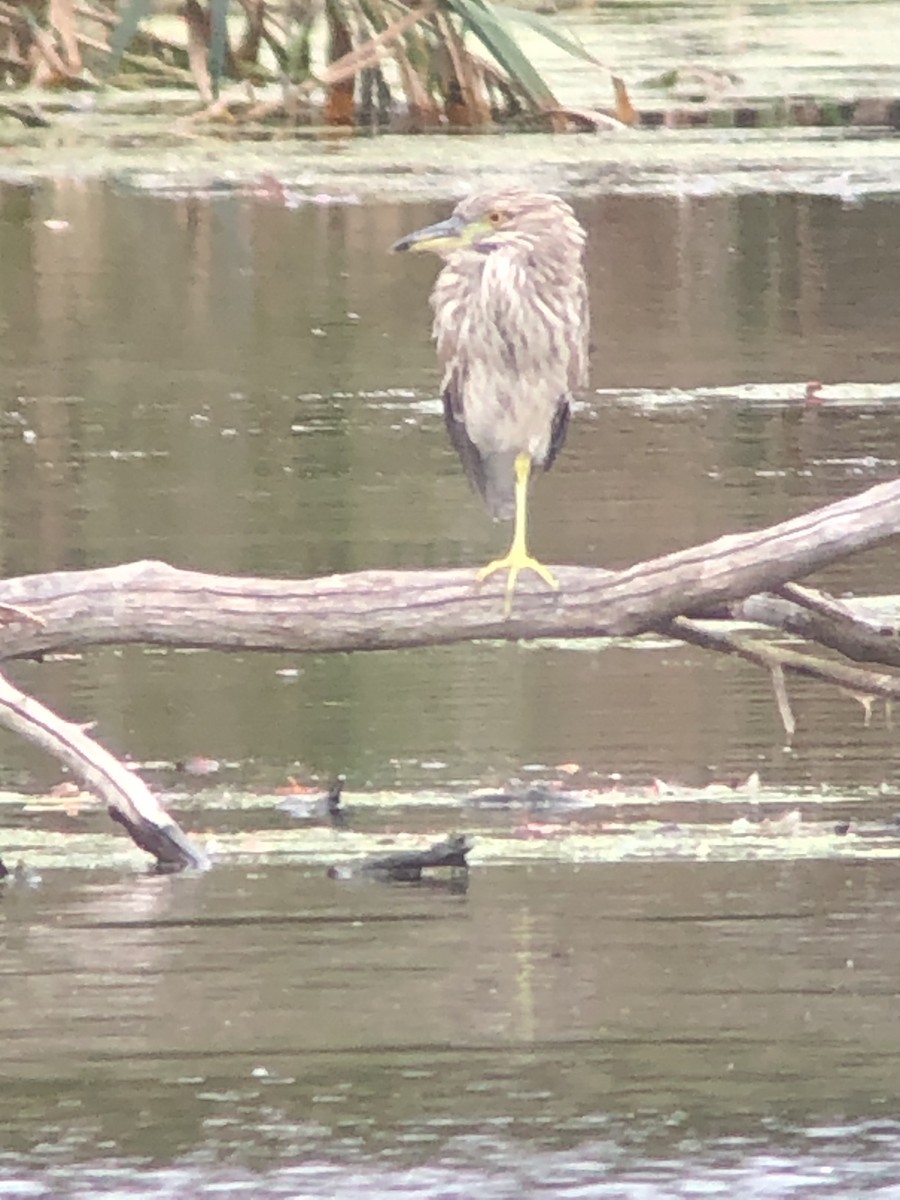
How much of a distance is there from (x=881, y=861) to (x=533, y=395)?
1.10 metres

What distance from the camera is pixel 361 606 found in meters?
6.40

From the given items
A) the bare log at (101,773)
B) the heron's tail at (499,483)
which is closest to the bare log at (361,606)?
the bare log at (101,773)

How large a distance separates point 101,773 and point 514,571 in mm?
766

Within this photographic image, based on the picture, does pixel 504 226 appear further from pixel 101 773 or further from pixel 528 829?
pixel 101 773

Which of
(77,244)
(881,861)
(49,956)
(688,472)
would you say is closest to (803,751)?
(881,861)

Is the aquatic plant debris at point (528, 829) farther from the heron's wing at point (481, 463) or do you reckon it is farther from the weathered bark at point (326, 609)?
the heron's wing at point (481, 463)

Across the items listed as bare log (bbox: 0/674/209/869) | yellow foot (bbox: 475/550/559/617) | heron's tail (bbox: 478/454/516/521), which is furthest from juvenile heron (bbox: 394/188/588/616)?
bare log (bbox: 0/674/209/869)

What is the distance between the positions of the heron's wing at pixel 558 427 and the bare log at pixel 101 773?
3.80 ft

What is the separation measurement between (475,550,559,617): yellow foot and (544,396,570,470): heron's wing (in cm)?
62

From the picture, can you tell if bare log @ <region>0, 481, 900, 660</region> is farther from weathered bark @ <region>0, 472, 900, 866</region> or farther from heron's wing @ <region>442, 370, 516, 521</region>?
heron's wing @ <region>442, 370, 516, 521</region>

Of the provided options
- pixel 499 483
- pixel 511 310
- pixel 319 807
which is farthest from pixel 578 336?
pixel 319 807

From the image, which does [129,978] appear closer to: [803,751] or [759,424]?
[803,751]

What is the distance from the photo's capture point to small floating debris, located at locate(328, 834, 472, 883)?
651 centimetres

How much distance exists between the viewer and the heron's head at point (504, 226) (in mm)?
6938
